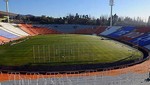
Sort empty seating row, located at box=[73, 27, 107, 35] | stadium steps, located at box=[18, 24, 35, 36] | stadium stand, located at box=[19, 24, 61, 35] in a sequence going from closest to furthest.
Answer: stadium steps, located at box=[18, 24, 35, 36] < stadium stand, located at box=[19, 24, 61, 35] < empty seating row, located at box=[73, 27, 107, 35]

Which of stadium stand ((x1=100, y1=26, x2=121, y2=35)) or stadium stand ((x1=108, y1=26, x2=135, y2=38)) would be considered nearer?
stadium stand ((x1=108, y1=26, x2=135, y2=38))

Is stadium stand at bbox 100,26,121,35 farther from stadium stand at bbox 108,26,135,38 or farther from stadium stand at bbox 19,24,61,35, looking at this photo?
stadium stand at bbox 19,24,61,35

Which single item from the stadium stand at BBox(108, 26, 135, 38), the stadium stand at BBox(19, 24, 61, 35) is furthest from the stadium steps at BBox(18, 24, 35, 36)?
the stadium stand at BBox(108, 26, 135, 38)

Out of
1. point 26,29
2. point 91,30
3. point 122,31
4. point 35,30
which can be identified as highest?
point 26,29

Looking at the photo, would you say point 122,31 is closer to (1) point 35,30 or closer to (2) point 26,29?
(1) point 35,30

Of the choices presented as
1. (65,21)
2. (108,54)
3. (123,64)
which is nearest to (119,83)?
(123,64)

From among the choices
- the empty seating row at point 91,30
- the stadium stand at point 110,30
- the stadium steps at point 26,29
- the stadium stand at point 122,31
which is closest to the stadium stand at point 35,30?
the stadium steps at point 26,29

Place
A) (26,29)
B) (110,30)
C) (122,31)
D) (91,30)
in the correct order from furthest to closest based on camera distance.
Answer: (91,30)
(26,29)
(110,30)
(122,31)

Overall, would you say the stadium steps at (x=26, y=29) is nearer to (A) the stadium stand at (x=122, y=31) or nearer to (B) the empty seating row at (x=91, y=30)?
(B) the empty seating row at (x=91, y=30)

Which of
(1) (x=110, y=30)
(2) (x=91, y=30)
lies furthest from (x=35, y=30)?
(1) (x=110, y=30)

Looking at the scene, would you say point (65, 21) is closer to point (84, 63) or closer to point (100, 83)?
point (84, 63)

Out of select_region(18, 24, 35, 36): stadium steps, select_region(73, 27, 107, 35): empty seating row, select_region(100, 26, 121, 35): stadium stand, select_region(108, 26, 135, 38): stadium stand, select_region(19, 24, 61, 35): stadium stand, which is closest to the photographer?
select_region(108, 26, 135, 38): stadium stand

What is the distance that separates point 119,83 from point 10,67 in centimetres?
1618

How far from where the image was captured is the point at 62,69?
107 feet
